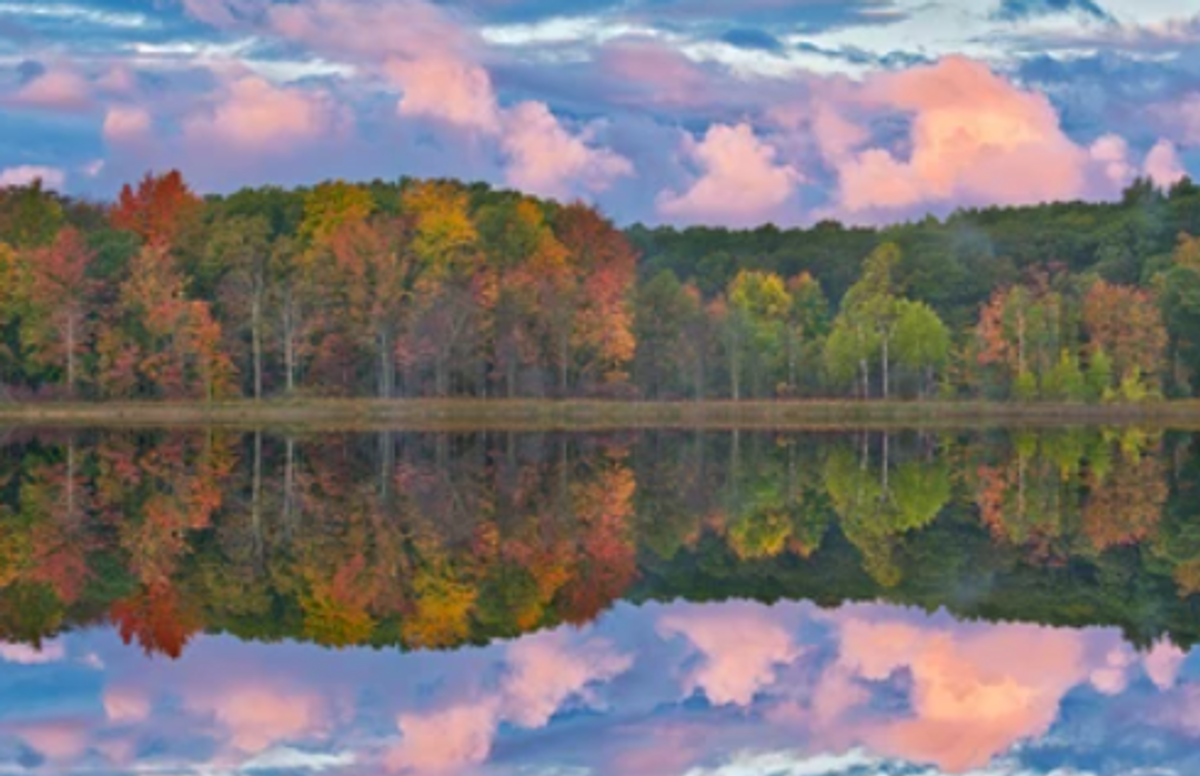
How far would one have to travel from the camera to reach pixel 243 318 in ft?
277

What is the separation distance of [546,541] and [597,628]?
702 centimetres

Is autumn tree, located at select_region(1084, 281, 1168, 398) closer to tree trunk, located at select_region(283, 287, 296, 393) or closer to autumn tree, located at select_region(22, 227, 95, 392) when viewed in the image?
tree trunk, located at select_region(283, 287, 296, 393)

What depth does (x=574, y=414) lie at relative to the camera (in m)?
79.2

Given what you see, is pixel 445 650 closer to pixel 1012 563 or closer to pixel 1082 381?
pixel 1012 563

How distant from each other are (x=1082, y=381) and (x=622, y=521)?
2730 inches

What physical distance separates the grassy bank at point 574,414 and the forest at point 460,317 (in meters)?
3.59

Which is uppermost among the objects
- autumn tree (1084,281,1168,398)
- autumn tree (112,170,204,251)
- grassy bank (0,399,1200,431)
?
autumn tree (112,170,204,251)

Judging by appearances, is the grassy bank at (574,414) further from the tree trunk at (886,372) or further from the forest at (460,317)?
the tree trunk at (886,372)

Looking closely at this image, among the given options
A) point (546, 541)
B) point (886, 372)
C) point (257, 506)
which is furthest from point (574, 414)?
point (546, 541)

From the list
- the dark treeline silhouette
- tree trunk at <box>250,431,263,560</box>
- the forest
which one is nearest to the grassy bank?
the forest

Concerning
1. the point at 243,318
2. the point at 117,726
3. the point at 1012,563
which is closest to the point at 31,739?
the point at 117,726

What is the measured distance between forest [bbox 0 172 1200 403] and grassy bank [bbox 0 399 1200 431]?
3593 millimetres

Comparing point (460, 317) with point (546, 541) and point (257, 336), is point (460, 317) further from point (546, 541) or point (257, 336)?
point (546, 541)

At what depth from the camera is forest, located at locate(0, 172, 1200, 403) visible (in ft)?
267
